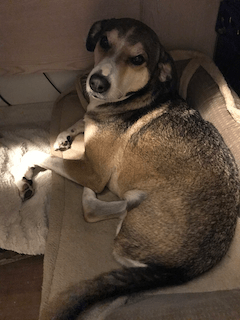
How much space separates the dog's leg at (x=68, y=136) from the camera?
2.27m

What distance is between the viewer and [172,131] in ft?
5.68

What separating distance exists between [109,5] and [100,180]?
1476mm

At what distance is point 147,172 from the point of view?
1.70 meters

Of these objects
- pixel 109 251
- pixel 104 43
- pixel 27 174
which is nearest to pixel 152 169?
pixel 109 251

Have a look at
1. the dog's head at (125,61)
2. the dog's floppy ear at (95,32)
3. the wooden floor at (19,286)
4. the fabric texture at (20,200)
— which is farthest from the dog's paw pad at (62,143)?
the wooden floor at (19,286)

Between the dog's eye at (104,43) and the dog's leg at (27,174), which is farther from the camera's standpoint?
the dog's leg at (27,174)

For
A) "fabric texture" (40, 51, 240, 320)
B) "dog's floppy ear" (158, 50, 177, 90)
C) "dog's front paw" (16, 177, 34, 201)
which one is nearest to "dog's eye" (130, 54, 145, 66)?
"dog's floppy ear" (158, 50, 177, 90)

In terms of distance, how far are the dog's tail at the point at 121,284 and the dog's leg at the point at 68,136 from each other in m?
1.23

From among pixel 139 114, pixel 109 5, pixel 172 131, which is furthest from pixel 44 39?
pixel 172 131

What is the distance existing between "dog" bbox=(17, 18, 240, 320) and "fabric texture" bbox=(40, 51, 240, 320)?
0.08 meters

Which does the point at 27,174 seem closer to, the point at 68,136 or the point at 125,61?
the point at 68,136

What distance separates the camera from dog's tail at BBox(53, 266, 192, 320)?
1.43 m

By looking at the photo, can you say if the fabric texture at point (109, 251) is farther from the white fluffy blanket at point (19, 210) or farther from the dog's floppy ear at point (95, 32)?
the dog's floppy ear at point (95, 32)

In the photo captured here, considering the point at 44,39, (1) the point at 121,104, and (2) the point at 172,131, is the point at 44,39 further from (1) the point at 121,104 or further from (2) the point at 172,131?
(2) the point at 172,131
